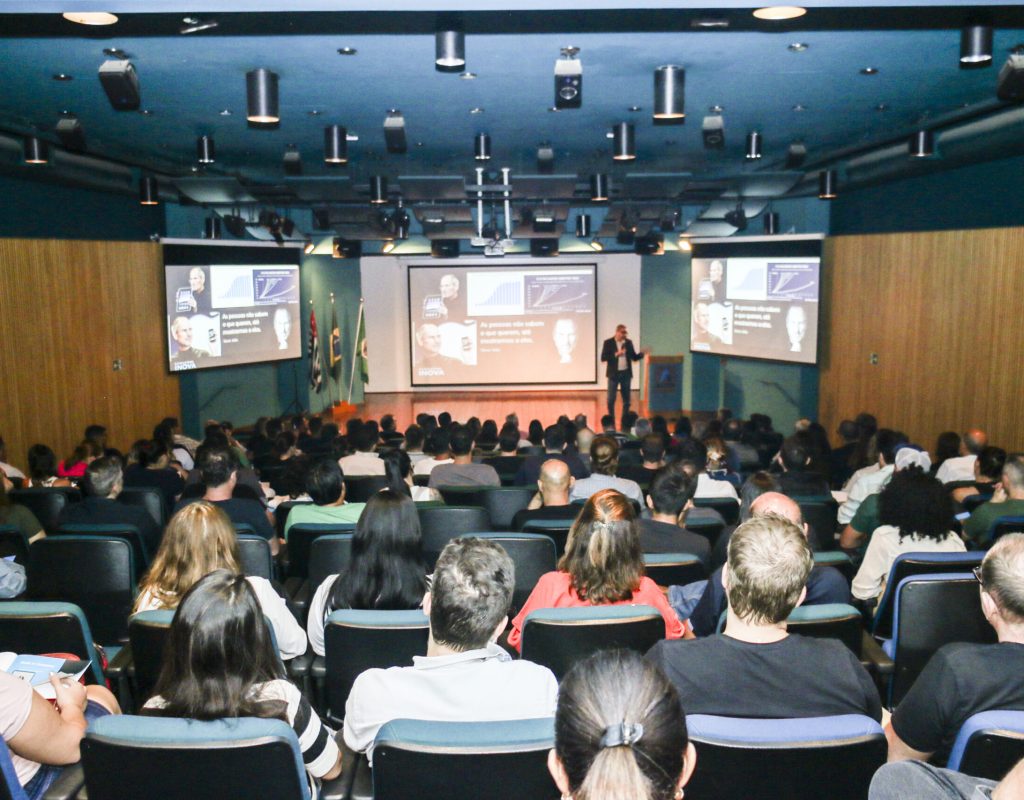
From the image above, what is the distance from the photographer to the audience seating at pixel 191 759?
68.1 inches

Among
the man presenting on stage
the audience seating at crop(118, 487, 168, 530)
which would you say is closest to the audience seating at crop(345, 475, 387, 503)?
the audience seating at crop(118, 487, 168, 530)

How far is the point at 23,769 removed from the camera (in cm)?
206

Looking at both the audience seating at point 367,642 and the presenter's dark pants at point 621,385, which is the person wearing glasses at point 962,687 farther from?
the presenter's dark pants at point 621,385

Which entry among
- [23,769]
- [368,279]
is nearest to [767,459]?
[23,769]

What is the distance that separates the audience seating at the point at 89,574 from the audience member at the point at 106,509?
27.9 inches

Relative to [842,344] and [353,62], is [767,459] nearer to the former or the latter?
[842,344]

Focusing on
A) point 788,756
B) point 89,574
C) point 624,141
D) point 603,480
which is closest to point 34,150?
point 624,141

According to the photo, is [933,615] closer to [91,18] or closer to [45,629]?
[45,629]

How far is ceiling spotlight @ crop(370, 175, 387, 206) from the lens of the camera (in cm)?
1018

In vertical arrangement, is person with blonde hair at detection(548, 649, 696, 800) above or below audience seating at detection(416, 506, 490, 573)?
above

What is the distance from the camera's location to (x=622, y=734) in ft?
4.17

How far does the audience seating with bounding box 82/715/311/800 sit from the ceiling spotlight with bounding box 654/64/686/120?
539cm

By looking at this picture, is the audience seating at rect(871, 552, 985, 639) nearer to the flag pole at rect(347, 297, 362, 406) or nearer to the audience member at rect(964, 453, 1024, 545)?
the audience member at rect(964, 453, 1024, 545)

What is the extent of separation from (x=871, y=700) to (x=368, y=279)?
579 inches
